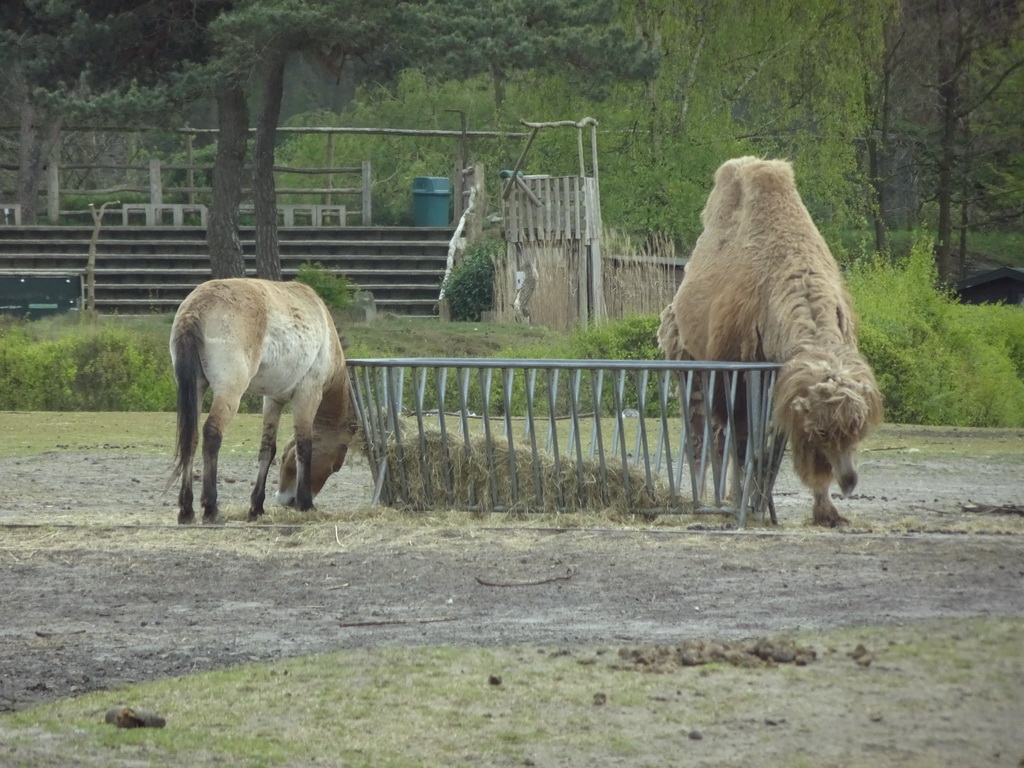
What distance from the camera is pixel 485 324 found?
2339 cm

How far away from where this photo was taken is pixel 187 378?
848 cm

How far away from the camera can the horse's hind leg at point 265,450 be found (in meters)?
9.09

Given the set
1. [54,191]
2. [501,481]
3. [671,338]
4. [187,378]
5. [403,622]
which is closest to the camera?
[403,622]

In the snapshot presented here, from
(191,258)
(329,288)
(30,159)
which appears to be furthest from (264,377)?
(30,159)

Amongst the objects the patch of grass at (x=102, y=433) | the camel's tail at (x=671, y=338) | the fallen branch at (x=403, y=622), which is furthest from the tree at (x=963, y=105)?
the patch of grass at (x=102, y=433)

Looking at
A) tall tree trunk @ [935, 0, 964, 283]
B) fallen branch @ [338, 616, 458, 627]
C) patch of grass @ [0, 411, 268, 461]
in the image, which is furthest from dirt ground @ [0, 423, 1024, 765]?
patch of grass @ [0, 411, 268, 461]

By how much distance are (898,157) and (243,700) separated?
3711 cm

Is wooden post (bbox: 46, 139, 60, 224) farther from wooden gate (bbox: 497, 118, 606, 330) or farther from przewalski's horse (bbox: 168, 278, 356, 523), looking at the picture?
przewalski's horse (bbox: 168, 278, 356, 523)

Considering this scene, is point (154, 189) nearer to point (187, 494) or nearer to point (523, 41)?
point (523, 41)

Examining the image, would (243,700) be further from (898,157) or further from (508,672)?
(898,157)

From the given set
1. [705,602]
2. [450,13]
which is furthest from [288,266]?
[705,602]

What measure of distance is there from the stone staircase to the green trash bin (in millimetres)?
906

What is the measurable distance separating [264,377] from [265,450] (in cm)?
55

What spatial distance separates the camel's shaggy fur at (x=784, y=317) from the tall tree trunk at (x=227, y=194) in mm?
15249
